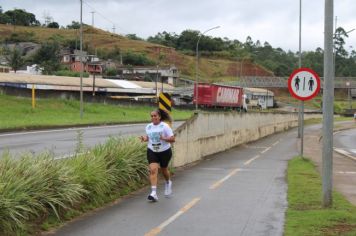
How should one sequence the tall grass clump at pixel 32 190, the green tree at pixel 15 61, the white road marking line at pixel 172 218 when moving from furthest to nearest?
the green tree at pixel 15 61, the white road marking line at pixel 172 218, the tall grass clump at pixel 32 190

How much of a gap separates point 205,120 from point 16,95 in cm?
2958

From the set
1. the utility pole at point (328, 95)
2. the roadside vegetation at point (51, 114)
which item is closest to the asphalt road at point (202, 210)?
the utility pole at point (328, 95)

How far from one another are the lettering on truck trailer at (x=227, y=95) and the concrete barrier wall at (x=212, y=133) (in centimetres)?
3059

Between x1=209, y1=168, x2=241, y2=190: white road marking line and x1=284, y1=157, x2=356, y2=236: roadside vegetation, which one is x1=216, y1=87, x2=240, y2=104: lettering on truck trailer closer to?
x1=209, y1=168, x2=241, y2=190: white road marking line

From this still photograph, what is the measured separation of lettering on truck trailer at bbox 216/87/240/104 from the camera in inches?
2685

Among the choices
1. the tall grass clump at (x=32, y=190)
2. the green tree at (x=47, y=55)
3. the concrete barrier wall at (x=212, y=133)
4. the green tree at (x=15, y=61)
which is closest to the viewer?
the tall grass clump at (x=32, y=190)

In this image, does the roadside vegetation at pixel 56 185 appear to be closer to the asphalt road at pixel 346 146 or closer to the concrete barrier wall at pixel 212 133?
the concrete barrier wall at pixel 212 133

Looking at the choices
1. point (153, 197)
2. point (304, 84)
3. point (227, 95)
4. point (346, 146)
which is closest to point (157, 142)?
point (153, 197)

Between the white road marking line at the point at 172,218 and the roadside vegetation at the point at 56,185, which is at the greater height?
the roadside vegetation at the point at 56,185

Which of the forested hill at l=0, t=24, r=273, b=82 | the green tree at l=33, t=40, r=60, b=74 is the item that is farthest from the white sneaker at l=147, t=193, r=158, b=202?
the forested hill at l=0, t=24, r=273, b=82

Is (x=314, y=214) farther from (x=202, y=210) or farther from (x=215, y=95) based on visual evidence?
(x=215, y=95)

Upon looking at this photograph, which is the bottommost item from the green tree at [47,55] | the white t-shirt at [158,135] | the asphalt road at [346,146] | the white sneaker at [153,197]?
the asphalt road at [346,146]

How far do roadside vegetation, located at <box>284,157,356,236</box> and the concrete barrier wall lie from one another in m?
A: 4.39

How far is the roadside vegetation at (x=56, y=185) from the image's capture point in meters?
7.70
